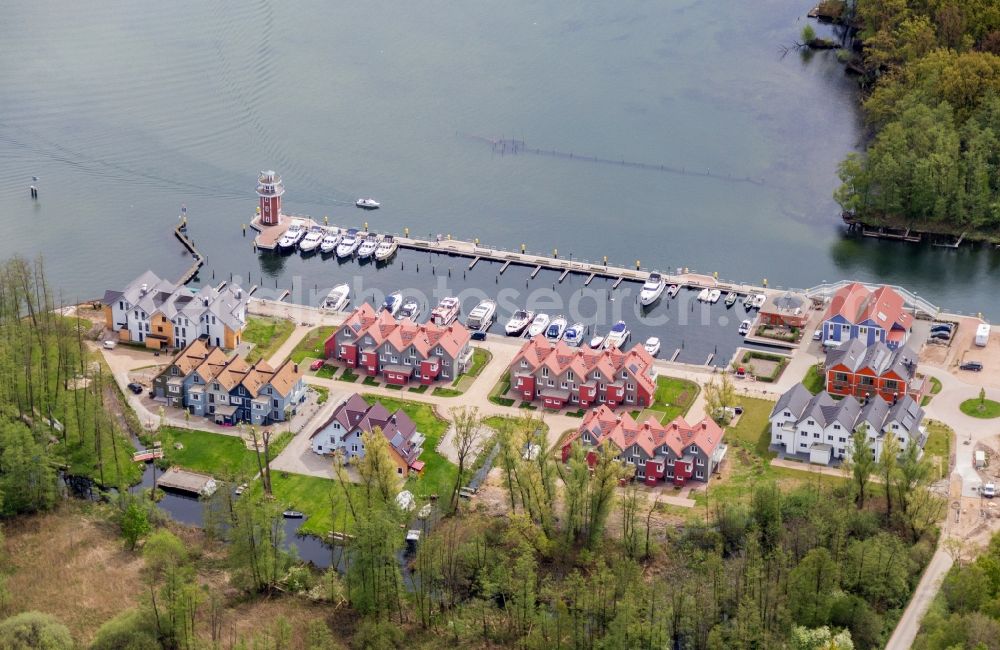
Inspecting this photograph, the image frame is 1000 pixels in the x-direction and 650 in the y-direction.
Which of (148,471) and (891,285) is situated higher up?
(891,285)

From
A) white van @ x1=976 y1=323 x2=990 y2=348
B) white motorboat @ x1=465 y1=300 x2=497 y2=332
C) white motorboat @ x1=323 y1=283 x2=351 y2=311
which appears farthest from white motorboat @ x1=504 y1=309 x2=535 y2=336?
white van @ x1=976 y1=323 x2=990 y2=348

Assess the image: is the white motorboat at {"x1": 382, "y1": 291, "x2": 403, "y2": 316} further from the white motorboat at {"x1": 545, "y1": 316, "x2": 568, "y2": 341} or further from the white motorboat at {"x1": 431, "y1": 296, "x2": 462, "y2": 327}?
the white motorboat at {"x1": 545, "y1": 316, "x2": 568, "y2": 341}

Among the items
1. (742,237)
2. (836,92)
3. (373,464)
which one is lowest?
(373,464)

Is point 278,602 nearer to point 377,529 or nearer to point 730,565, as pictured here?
point 377,529

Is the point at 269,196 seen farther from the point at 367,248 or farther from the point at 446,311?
the point at 446,311

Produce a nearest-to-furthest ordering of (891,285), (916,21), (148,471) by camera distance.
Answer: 1. (148,471)
2. (891,285)
3. (916,21)

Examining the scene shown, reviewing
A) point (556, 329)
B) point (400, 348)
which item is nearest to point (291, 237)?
point (400, 348)

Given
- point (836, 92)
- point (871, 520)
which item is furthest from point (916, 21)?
point (871, 520)
